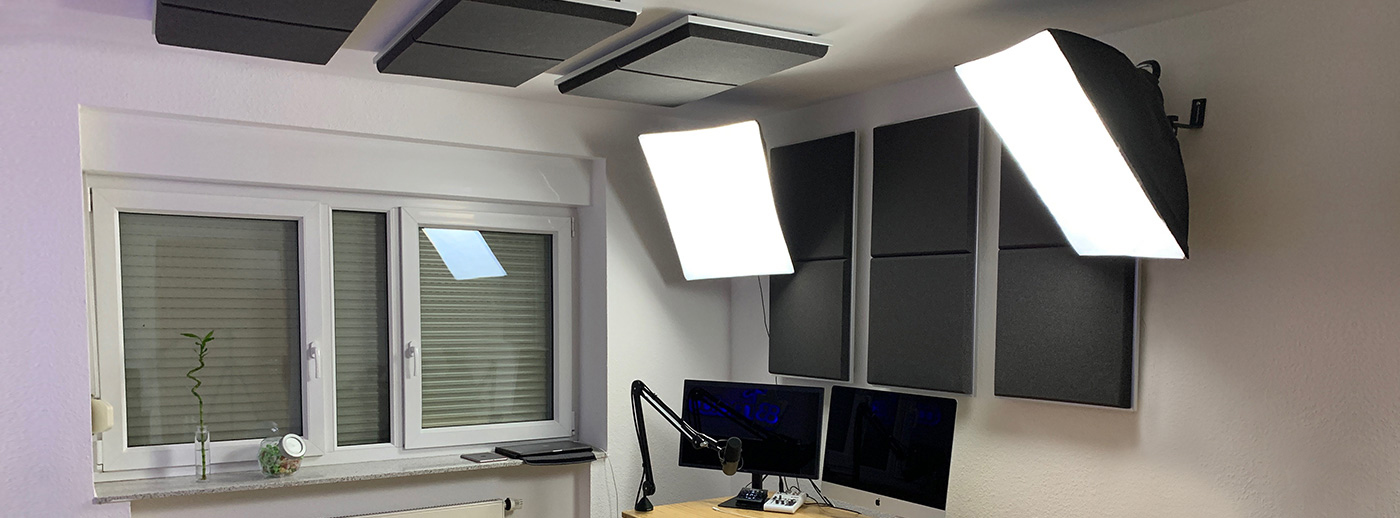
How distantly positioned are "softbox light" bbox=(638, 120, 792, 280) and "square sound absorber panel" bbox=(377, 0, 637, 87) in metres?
0.77

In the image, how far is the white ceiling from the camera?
104 inches

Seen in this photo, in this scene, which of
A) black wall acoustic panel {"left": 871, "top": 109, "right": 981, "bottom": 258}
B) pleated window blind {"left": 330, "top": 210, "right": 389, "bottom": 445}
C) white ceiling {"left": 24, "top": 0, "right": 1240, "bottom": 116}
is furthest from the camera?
pleated window blind {"left": 330, "top": 210, "right": 389, "bottom": 445}

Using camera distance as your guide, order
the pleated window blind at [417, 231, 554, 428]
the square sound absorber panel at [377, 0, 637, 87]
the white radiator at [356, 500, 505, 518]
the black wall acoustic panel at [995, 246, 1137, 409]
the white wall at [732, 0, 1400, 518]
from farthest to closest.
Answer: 1. the pleated window blind at [417, 231, 554, 428]
2. the white radiator at [356, 500, 505, 518]
3. the black wall acoustic panel at [995, 246, 1137, 409]
4. the square sound absorber panel at [377, 0, 637, 87]
5. the white wall at [732, 0, 1400, 518]

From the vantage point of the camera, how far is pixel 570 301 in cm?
428

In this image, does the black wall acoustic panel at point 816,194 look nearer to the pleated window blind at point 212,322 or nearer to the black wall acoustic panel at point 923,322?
the black wall acoustic panel at point 923,322

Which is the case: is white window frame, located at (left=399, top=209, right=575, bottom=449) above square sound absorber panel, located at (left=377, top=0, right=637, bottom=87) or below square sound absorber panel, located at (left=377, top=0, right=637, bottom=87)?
below

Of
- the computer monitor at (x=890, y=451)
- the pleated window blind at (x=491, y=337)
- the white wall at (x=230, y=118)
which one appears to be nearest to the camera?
the white wall at (x=230, y=118)

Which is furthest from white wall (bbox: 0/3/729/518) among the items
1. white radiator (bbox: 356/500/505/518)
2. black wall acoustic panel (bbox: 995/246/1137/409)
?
A: black wall acoustic panel (bbox: 995/246/1137/409)

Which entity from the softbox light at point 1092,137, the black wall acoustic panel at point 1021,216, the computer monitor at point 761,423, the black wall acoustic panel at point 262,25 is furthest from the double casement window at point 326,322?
the softbox light at point 1092,137

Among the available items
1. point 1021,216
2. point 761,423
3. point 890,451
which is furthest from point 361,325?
point 1021,216

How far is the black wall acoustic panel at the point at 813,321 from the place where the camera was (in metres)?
3.79

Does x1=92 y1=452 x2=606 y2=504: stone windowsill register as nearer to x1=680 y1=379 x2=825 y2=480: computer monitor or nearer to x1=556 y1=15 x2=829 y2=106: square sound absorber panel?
x1=680 y1=379 x2=825 y2=480: computer monitor

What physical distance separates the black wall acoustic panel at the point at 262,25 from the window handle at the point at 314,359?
1.24m

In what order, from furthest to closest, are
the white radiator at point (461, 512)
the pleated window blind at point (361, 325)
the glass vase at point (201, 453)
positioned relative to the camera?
1. the pleated window blind at point (361, 325)
2. the white radiator at point (461, 512)
3. the glass vase at point (201, 453)
